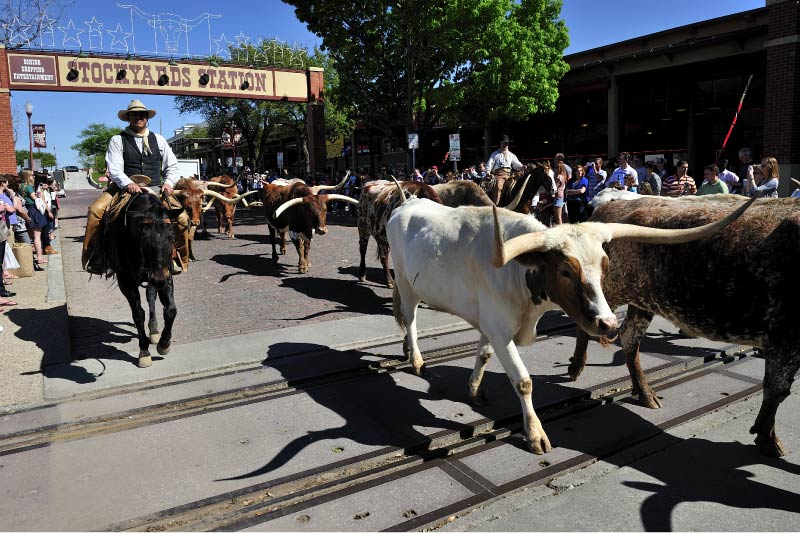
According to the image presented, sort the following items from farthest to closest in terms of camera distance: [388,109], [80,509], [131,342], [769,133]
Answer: [388,109] → [769,133] → [131,342] → [80,509]

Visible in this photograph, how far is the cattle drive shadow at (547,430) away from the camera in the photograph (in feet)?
11.8

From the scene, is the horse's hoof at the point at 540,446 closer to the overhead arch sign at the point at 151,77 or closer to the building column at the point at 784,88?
the building column at the point at 784,88

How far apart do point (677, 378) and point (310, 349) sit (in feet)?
13.0

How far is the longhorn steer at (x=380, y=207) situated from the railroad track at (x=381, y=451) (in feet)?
11.4

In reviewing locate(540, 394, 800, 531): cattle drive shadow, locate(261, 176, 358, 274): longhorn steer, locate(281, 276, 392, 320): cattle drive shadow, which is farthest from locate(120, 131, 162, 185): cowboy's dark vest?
locate(540, 394, 800, 531): cattle drive shadow

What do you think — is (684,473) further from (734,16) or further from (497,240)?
(734,16)

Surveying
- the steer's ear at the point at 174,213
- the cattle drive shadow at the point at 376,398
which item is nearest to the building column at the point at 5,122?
the steer's ear at the point at 174,213

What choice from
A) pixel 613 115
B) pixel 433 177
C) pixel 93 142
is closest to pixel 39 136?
pixel 433 177

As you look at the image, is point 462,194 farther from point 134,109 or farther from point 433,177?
point 433,177

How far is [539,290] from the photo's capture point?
13.1 feet

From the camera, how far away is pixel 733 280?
4035 mm

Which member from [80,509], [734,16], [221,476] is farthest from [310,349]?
[734,16]

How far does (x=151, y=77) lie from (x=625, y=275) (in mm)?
24707

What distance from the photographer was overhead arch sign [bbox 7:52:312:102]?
22.4 metres
